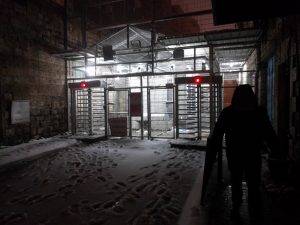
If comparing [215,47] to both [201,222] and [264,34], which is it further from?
[201,222]

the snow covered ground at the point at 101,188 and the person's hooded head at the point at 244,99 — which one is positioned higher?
the person's hooded head at the point at 244,99

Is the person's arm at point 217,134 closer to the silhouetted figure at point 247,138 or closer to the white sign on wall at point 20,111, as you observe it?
the silhouetted figure at point 247,138

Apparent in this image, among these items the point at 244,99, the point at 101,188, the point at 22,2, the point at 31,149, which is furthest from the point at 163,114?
the point at 244,99

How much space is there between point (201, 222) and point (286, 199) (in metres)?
1.72

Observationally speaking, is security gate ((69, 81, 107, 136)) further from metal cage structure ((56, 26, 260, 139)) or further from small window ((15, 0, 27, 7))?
small window ((15, 0, 27, 7))

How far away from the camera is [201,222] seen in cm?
357

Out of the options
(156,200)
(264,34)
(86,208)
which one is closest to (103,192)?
(86,208)

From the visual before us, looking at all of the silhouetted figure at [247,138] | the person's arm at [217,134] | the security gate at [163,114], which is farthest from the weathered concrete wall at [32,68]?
the silhouetted figure at [247,138]

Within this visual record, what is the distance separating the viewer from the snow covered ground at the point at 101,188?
412 centimetres

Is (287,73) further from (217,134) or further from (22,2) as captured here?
(22,2)

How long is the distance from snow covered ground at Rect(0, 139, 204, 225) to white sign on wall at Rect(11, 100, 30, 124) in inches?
106

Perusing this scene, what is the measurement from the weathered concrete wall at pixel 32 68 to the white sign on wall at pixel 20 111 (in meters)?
0.15

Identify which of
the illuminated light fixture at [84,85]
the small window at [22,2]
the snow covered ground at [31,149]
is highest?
the small window at [22,2]

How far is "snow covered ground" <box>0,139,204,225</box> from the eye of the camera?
13.5ft
